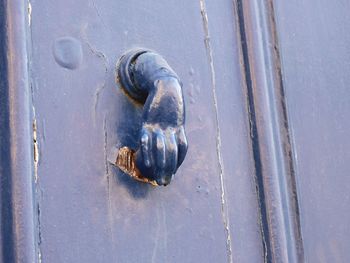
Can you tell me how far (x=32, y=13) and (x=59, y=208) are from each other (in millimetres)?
185

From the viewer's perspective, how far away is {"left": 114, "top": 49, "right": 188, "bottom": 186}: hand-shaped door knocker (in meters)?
0.69

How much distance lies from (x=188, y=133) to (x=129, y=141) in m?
0.08

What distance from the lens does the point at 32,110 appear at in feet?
2.34

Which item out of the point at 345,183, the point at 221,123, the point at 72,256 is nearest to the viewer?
the point at 72,256

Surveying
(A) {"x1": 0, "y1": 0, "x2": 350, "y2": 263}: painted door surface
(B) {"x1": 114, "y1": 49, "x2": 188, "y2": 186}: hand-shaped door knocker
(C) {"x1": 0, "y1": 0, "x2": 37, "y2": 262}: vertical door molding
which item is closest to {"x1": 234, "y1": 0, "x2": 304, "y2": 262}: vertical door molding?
(A) {"x1": 0, "y1": 0, "x2": 350, "y2": 263}: painted door surface

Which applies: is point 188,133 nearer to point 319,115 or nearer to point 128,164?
point 128,164

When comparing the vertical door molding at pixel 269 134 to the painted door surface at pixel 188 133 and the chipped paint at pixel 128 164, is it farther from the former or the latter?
the chipped paint at pixel 128 164

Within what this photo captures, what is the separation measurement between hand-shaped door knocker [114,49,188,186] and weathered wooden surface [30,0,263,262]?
0.04 ft

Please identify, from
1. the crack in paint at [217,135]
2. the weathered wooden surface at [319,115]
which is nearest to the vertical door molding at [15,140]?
the crack in paint at [217,135]

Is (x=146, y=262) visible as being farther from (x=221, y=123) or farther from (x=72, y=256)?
(x=221, y=123)

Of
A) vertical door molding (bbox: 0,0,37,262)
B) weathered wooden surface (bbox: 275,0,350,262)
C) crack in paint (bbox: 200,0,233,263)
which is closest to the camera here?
vertical door molding (bbox: 0,0,37,262)

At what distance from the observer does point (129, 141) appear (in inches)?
29.5

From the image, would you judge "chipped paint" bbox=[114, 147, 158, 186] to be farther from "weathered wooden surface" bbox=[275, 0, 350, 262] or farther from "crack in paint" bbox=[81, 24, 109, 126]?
"weathered wooden surface" bbox=[275, 0, 350, 262]

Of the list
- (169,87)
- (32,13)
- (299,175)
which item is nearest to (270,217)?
(299,175)
